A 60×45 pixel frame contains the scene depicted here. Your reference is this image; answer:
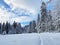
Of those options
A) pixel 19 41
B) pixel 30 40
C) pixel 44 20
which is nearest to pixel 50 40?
pixel 30 40

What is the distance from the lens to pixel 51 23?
1245 centimetres

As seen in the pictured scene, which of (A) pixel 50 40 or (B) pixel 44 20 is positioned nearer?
(A) pixel 50 40

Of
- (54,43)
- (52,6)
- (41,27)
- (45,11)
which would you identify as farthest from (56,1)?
(54,43)

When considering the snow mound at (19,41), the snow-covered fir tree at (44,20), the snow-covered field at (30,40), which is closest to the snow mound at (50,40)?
the snow-covered field at (30,40)

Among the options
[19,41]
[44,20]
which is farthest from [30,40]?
[44,20]

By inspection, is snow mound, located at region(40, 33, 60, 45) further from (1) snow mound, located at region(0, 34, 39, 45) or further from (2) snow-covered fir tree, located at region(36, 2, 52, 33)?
(2) snow-covered fir tree, located at region(36, 2, 52, 33)

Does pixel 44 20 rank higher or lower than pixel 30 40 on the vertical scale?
higher

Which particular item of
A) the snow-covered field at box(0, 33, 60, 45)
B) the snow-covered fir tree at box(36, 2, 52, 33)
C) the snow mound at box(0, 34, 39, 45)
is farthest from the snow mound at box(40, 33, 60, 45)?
the snow-covered fir tree at box(36, 2, 52, 33)

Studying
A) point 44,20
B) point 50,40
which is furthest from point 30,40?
point 44,20

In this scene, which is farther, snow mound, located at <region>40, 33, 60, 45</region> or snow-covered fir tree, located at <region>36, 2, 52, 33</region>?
snow-covered fir tree, located at <region>36, 2, 52, 33</region>

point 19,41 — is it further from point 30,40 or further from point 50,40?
point 50,40

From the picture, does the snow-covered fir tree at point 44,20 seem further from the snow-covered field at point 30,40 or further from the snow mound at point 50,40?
the snow-covered field at point 30,40

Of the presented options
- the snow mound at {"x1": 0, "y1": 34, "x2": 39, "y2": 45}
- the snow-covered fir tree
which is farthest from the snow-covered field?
the snow-covered fir tree

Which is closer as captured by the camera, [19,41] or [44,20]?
[19,41]
